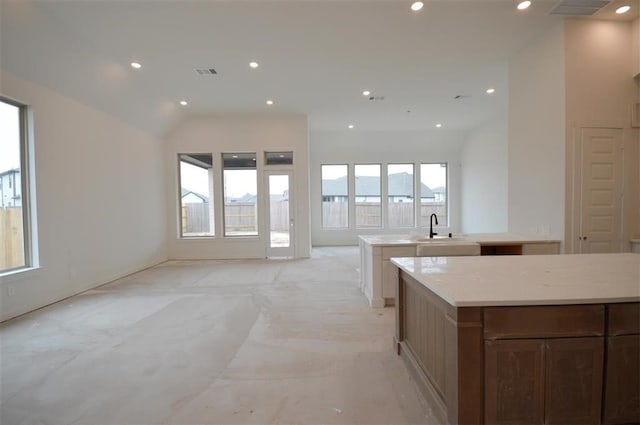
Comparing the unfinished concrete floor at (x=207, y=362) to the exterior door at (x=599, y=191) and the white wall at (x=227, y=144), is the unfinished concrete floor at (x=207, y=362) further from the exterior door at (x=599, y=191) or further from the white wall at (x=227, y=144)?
the white wall at (x=227, y=144)

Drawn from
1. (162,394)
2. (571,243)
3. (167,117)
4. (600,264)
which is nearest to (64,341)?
(162,394)

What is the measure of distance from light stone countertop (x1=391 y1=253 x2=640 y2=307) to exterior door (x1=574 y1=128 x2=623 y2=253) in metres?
1.67

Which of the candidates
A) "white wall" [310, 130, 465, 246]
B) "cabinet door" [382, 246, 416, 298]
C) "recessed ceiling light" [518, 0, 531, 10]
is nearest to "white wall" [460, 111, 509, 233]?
"white wall" [310, 130, 465, 246]

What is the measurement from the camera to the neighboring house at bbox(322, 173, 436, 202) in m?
9.50

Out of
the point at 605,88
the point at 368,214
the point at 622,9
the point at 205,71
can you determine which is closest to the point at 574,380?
the point at 605,88

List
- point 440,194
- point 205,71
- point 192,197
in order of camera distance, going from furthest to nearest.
→ point 440,194, point 192,197, point 205,71

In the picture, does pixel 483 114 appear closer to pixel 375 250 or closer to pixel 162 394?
pixel 375 250

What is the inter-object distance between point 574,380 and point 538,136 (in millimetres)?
3781

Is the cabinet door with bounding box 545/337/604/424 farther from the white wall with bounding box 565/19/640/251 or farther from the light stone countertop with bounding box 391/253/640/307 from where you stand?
the white wall with bounding box 565/19/640/251

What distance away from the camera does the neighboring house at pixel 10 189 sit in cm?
364

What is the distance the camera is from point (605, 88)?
3.82 meters

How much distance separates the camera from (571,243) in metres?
3.81

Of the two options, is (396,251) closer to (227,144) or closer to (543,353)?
(543,353)

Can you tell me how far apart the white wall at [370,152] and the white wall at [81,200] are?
456cm
